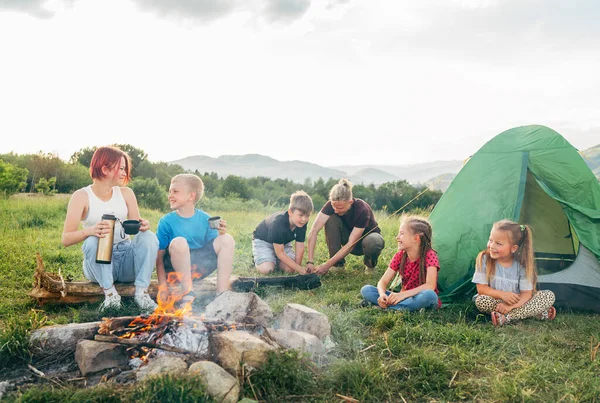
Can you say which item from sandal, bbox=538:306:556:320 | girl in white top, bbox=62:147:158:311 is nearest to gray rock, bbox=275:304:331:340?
girl in white top, bbox=62:147:158:311

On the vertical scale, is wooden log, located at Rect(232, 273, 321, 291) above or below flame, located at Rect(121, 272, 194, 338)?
below

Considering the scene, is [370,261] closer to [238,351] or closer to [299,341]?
[299,341]

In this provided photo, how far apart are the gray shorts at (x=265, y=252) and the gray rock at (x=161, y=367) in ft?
10.8

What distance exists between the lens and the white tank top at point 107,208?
421 cm

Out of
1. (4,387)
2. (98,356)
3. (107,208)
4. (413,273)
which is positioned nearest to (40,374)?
(4,387)

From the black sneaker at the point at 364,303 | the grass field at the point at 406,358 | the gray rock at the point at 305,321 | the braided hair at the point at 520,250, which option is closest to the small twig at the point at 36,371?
the grass field at the point at 406,358

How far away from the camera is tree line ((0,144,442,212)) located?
1606 centimetres

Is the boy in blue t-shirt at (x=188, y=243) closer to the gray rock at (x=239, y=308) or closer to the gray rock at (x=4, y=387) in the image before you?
the gray rock at (x=239, y=308)

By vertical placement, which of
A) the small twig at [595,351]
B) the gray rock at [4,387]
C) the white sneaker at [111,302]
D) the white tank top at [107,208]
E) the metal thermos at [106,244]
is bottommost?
the small twig at [595,351]

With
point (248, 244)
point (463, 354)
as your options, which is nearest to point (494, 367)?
point (463, 354)

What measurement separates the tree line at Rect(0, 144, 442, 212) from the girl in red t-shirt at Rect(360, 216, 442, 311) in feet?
31.1

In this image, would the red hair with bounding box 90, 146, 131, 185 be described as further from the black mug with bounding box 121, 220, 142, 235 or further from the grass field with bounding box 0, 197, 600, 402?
the grass field with bounding box 0, 197, 600, 402

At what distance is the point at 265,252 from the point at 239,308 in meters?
2.63

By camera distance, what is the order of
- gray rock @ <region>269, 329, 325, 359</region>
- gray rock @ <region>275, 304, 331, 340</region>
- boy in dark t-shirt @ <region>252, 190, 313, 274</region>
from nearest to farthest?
gray rock @ <region>269, 329, 325, 359</region>
gray rock @ <region>275, 304, 331, 340</region>
boy in dark t-shirt @ <region>252, 190, 313, 274</region>
